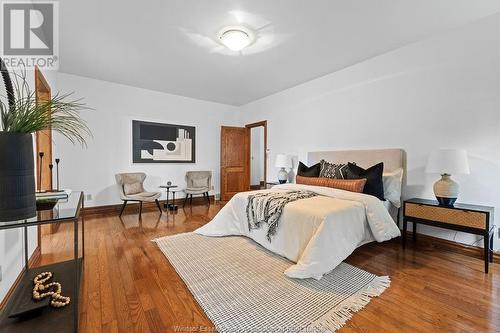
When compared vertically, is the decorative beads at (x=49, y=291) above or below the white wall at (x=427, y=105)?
below

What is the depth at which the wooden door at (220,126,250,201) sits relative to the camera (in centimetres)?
593

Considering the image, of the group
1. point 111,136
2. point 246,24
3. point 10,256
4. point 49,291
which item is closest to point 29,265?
point 10,256

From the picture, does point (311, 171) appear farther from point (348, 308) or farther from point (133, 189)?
point (133, 189)

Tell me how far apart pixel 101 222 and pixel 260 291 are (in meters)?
3.22

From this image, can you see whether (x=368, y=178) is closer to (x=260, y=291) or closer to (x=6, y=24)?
(x=260, y=291)

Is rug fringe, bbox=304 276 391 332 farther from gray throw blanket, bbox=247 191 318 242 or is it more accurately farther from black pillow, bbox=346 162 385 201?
black pillow, bbox=346 162 385 201

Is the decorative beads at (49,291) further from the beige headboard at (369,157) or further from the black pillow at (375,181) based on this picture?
the beige headboard at (369,157)

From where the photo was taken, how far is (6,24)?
1930 mm

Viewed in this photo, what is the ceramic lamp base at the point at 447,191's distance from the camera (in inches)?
94.8

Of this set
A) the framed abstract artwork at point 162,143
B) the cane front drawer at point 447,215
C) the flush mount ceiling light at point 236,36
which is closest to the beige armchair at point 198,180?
the framed abstract artwork at point 162,143

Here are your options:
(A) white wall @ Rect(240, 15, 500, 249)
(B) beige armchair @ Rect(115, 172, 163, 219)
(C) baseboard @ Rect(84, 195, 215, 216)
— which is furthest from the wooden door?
(A) white wall @ Rect(240, 15, 500, 249)

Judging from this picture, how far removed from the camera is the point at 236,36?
262 centimetres

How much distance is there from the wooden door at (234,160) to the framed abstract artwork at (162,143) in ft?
2.68

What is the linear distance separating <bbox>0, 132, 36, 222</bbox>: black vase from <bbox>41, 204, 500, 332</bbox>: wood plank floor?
2.65ft
